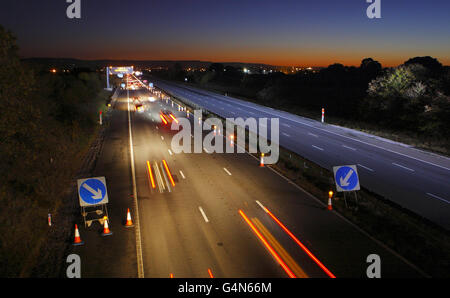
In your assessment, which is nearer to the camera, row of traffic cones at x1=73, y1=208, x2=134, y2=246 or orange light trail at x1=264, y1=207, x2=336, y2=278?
orange light trail at x1=264, y1=207, x2=336, y2=278

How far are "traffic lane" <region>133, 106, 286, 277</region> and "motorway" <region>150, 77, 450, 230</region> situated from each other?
807 centimetres

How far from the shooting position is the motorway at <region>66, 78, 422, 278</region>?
407 inches

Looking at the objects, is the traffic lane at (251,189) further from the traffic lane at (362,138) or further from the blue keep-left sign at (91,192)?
the traffic lane at (362,138)

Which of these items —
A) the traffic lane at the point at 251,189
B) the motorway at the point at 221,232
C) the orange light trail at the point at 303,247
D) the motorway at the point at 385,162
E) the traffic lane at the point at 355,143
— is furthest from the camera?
the traffic lane at the point at 355,143

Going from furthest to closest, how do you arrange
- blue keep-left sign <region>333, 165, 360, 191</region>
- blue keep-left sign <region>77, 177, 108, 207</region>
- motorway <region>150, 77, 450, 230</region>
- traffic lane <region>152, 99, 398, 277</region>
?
motorway <region>150, 77, 450, 230</region>, blue keep-left sign <region>333, 165, 360, 191</region>, blue keep-left sign <region>77, 177, 108, 207</region>, traffic lane <region>152, 99, 398, 277</region>

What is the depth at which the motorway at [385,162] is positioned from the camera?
51.3ft

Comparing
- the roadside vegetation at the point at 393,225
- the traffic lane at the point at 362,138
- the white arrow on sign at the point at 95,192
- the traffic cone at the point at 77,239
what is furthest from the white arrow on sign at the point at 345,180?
the traffic cone at the point at 77,239

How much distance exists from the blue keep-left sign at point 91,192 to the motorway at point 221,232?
1.03 metres

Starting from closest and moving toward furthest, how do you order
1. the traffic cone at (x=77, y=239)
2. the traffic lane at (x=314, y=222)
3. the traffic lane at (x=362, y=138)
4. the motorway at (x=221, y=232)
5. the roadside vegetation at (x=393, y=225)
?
the motorway at (x=221, y=232) → the traffic lane at (x=314, y=222) → the roadside vegetation at (x=393, y=225) → the traffic cone at (x=77, y=239) → the traffic lane at (x=362, y=138)

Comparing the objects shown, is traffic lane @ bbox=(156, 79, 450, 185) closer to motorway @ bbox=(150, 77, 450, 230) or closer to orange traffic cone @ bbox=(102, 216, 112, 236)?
motorway @ bbox=(150, 77, 450, 230)

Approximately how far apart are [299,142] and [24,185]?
2042 centimetres

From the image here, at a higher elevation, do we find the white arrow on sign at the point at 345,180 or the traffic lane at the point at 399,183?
the white arrow on sign at the point at 345,180

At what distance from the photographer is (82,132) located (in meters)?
30.9

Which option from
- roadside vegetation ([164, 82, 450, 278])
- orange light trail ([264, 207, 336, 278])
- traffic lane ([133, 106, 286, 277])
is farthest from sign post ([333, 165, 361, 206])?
traffic lane ([133, 106, 286, 277])
